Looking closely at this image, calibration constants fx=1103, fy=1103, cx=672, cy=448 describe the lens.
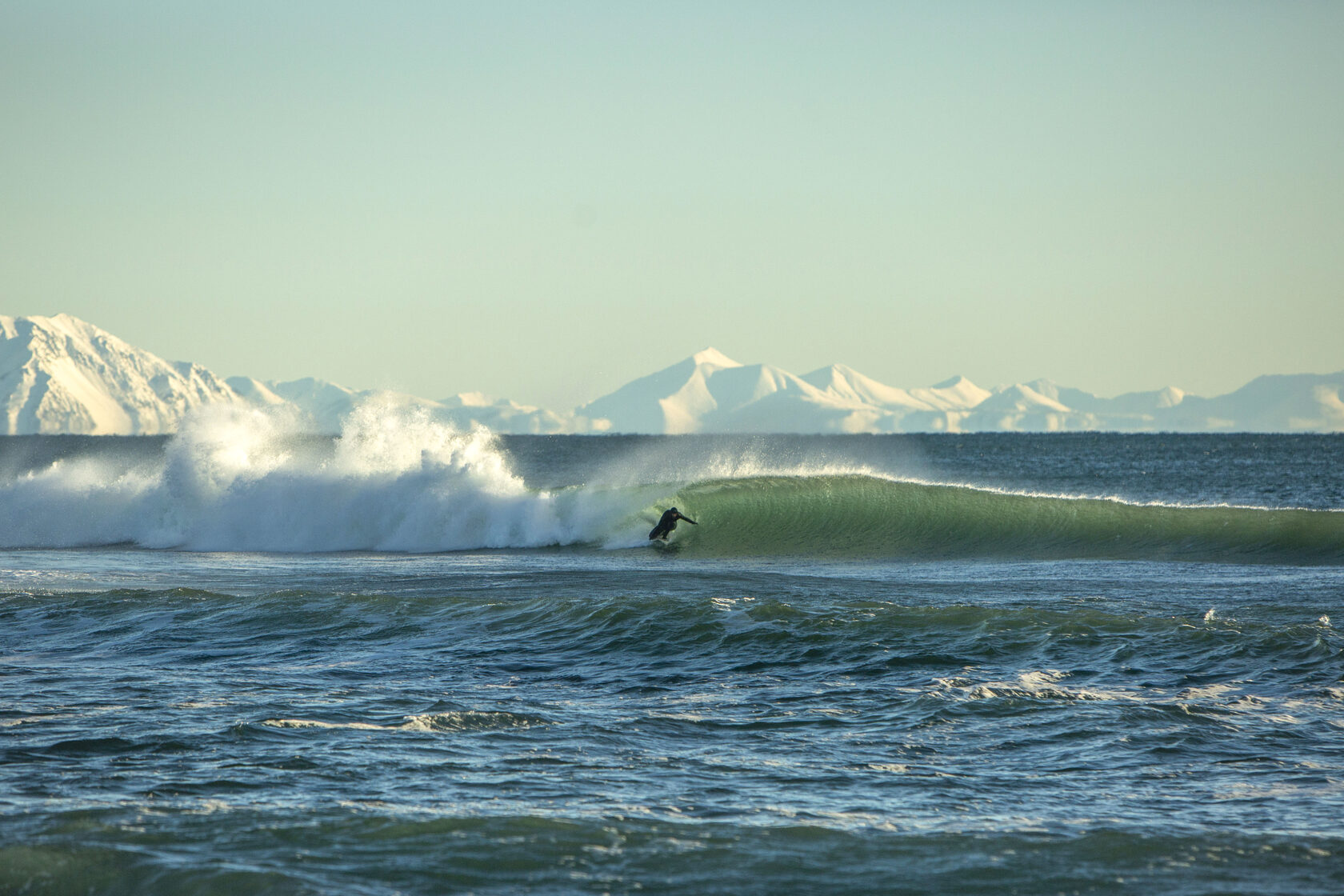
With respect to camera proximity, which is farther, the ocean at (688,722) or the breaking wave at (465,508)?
the breaking wave at (465,508)

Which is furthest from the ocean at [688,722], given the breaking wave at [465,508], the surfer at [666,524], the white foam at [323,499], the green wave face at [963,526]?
the white foam at [323,499]

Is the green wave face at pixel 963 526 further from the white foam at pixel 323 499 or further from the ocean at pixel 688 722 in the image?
the white foam at pixel 323 499

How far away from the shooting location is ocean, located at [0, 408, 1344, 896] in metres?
5.65

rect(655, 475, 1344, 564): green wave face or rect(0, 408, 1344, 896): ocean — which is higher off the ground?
rect(655, 475, 1344, 564): green wave face

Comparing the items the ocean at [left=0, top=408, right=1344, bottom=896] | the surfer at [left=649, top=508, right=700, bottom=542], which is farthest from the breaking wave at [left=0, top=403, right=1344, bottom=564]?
the ocean at [left=0, top=408, right=1344, bottom=896]

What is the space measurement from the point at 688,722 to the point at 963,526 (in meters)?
17.2

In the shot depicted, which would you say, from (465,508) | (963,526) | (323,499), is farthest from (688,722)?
(323,499)

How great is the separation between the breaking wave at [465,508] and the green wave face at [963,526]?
0.20 feet

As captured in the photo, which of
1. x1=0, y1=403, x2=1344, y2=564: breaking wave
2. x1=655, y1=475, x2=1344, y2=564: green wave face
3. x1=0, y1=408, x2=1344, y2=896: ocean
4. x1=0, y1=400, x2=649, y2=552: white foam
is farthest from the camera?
x1=0, y1=400, x2=649, y2=552: white foam

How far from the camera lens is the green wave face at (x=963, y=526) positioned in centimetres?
2091

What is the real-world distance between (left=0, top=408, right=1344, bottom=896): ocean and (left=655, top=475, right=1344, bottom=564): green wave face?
0.83 feet

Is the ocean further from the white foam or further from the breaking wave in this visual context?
the white foam

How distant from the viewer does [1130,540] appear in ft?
71.8

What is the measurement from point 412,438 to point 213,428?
18.3 feet
